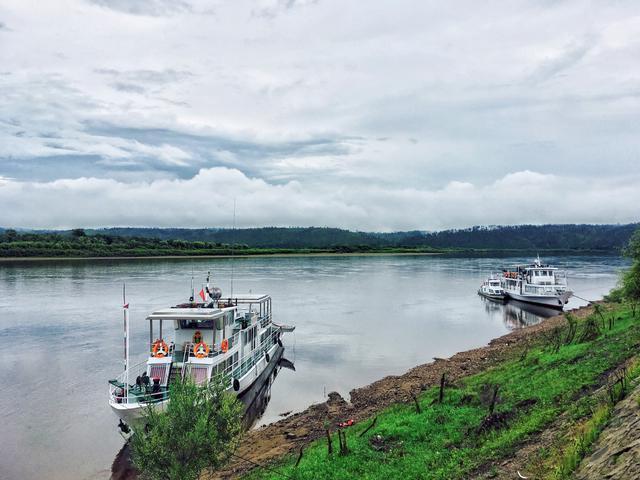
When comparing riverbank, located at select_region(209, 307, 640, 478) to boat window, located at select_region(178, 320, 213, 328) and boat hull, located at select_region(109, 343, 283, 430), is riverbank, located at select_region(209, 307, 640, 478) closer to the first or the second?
boat hull, located at select_region(109, 343, 283, 430)

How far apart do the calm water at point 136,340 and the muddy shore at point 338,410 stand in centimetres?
268

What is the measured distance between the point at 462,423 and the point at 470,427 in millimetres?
701

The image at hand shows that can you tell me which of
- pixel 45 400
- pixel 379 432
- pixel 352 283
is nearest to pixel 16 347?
pixel 45 400

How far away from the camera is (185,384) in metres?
16.1

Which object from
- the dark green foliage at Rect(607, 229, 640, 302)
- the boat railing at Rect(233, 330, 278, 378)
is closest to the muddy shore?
the boat railing at Rect(233, 330, 278, 378)

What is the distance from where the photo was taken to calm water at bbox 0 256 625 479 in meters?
25.7

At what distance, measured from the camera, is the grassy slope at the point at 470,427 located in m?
13.9

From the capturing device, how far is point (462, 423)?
17.4 meters

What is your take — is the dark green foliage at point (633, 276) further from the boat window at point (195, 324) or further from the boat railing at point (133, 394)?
the boat railing at point (133, 394)

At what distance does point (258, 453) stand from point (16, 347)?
32.1 meters

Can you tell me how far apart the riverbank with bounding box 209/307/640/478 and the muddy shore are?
0.07 m

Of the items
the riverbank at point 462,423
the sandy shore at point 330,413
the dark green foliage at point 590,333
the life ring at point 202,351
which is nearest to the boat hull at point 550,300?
the sandy shore at point 330,413

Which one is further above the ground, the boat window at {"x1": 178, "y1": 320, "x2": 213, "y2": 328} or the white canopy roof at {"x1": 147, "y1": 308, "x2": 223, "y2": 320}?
the white canopy roof at {"x1": 147, "y1": 308, "x2": 223, "y2": 320}

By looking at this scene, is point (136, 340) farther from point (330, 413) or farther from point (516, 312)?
point (516, 312)
